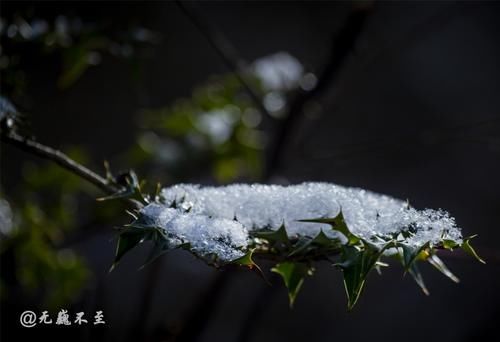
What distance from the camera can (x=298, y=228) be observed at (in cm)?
75

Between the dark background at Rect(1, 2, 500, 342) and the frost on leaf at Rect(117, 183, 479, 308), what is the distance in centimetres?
104

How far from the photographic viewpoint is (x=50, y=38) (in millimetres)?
1117

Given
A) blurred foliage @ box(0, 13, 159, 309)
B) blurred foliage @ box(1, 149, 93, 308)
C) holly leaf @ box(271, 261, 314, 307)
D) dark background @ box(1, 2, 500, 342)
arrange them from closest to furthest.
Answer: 1. holly leaf @ box(271, 261, 314, 307)
2. blurred foliage @ box(0, 13, 159, 309)
3. blurred foliage @ box(1, 149, 93, 308)
4. dark background @ box(1, 2, 500, 342)

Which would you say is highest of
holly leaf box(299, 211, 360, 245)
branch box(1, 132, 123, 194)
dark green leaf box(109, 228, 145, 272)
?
branch box(1, 132, 123, 194)

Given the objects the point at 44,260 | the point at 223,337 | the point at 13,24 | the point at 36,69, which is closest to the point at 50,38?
the point at 13,24

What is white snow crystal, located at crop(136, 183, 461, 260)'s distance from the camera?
66 cm

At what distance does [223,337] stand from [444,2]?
81.5 inches

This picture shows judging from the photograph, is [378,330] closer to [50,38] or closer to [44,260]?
[44,260]

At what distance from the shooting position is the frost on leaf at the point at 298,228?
2.06 feet

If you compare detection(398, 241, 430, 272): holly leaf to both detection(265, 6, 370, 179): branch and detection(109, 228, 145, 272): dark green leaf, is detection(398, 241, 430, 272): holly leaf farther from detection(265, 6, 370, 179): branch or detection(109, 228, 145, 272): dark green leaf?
detection(265, 6, 370, 179): branch

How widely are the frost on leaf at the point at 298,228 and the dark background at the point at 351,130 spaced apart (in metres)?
1.04

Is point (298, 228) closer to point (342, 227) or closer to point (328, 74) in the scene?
point (342, 227)

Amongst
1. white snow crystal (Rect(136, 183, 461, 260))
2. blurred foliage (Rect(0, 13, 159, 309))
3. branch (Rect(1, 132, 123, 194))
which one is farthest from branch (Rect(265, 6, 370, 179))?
branch (Rect(1, 132, 123, 194))

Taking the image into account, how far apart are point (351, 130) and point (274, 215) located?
2.48 m
